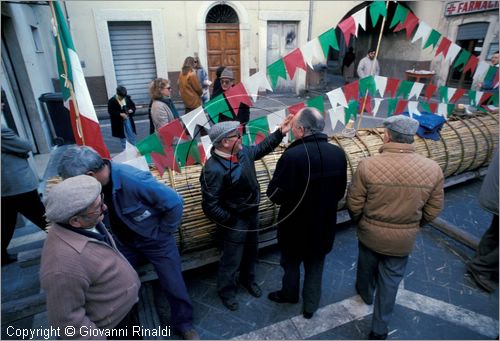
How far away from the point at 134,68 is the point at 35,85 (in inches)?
188

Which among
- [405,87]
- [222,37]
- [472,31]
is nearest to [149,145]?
[405,87]

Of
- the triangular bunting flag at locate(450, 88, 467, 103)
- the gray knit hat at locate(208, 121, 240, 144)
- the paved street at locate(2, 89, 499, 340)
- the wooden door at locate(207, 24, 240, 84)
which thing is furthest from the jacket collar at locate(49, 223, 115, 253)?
the wooden door at locate(207, 24, 240, 84)

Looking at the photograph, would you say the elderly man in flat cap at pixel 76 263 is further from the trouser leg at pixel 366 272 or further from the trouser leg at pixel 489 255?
the trouser leg at pixel 489 255

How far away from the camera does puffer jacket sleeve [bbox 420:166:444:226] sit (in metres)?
2.32

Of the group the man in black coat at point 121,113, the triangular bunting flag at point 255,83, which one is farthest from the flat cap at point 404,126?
the man in black coat at point 121,113

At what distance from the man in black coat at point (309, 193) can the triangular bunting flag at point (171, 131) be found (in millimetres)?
1134

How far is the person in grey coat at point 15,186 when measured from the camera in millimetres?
3355

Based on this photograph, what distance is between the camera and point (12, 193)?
344 cm

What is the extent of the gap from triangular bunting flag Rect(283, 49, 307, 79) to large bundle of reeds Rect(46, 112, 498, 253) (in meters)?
1.05

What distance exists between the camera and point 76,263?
152cm

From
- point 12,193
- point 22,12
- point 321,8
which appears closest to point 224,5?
point 321,8

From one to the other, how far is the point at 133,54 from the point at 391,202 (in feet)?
37.2

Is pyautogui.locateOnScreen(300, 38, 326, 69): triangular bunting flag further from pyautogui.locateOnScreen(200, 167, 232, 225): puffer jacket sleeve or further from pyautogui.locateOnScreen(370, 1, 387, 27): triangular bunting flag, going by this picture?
pyautogui.locateOnScreen(200, 167, 232, 225): puffer jacket sleeve

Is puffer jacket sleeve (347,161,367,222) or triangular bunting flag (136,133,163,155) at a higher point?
triangular bunting flag (136,133,163,155)
